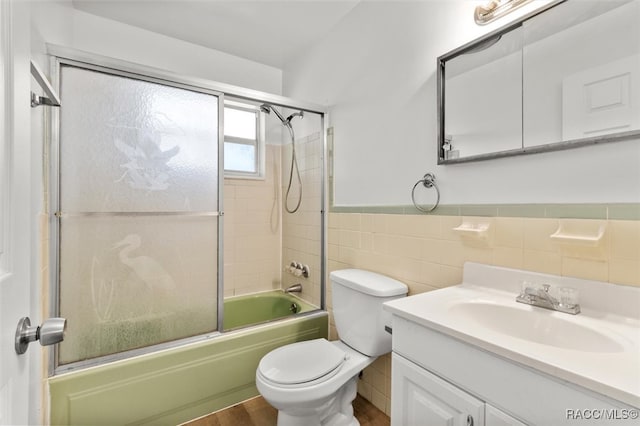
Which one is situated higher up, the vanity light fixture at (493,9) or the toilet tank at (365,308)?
the vanity light fixture at (493,9)

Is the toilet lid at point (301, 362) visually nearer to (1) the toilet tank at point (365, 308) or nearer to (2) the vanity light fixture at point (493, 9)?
(1) the toilet tank at point (365, 308)

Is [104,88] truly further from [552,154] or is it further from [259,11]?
[552,154]

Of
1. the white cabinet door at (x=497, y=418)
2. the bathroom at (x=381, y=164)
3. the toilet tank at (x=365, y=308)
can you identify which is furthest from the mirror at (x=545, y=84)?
the white cabinet door at (x=497, y=418)

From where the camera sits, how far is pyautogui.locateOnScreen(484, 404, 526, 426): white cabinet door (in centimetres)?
73

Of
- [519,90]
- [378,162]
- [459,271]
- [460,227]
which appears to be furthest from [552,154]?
[378,162]

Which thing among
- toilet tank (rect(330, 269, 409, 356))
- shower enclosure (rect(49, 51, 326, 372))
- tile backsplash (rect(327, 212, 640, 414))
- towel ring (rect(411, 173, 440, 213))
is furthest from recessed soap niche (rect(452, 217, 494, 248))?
shower enclosure (rect(49, 51, 326, 372))

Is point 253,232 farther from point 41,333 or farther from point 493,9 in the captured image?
point 493,9

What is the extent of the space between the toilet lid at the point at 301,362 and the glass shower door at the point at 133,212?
52cm

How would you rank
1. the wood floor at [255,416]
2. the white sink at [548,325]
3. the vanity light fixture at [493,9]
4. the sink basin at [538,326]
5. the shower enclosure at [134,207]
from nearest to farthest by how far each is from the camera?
1. the white sink at [548,325]
2. the sink basin at [538,326]
3. the vanity light fixture at [493,9]
4. the shower enclosure at [134,207]
5. the wood floor at [255,416]

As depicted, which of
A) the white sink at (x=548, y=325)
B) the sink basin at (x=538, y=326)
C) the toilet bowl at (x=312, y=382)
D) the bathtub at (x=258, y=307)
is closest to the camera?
the white sink at (x=548, y=325)

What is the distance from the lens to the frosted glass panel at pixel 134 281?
1.45 m

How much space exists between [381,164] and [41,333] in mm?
1581

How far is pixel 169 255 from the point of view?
66.2 inches

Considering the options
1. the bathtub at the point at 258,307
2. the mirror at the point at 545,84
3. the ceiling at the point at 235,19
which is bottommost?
the bathtub at the point at 258,307
